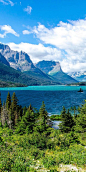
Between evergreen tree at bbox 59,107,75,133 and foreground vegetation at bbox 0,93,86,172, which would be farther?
evergreen tree at bbox 59,107,75,133

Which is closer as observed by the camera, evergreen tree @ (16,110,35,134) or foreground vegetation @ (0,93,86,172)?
foreground vegetation @ (0,93,86,172)

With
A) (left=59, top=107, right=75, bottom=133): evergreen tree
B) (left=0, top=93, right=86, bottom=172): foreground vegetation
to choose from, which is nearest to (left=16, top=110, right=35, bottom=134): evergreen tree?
(left=0, top=93, right=86, bottom=172): foreground vegetation

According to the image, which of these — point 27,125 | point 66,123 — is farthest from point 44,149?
point 66,123

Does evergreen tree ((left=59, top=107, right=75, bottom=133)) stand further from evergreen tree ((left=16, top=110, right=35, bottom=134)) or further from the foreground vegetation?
evergreen tree ((left=16, top=110, right=35, bottom=134))

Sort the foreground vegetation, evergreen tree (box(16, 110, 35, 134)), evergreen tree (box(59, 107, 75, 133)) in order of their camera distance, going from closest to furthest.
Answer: the foreground vegetation < evergreen tree (box(16, 110, 35, 134)) < evergreen tree (box(59, 107, 75, 133))

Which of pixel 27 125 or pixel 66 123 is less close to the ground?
pixel 66 123

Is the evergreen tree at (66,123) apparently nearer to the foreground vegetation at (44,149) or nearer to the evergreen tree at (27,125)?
the foreground vegetation at (44,149)

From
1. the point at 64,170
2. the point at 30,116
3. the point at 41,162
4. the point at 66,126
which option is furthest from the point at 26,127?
the point at 64,170

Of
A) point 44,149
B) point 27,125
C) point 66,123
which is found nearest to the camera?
point 44,149

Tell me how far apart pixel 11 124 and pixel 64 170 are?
4318 centimetres

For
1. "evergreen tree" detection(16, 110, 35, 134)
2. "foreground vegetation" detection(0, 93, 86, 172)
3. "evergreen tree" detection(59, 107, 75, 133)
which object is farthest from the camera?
→ "evergreen tree" detection(59, 107, 75, 133)

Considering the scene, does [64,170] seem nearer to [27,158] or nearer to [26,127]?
[27,158]

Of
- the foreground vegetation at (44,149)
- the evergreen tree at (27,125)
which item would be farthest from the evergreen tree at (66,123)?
the evergreen tree at (27,125)

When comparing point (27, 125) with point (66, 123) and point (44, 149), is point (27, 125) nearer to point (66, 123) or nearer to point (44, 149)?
point (66, 123)
